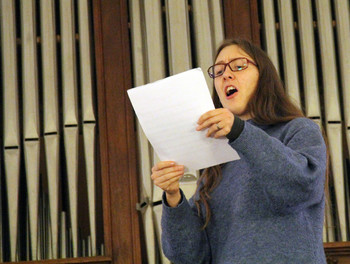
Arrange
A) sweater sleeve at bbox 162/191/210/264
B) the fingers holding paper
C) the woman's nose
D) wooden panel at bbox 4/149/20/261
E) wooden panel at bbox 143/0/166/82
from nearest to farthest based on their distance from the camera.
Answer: the fingers holding paper → sweater sleeve at bbox 162/191/210/264 → the woman's nose → wooden panel at bbox 4/149/20/261 → wooden panel at bbox 143/0/166/82

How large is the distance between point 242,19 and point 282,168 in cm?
254

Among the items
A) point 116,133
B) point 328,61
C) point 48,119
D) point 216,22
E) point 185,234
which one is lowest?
point 185,234

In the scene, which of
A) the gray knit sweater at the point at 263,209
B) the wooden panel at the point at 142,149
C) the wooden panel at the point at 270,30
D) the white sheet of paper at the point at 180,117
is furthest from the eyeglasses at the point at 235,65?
the wooden panel at the point at 270,30

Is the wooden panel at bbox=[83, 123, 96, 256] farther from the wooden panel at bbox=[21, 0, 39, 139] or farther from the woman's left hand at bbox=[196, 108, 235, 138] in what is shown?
the woman's left hand at bbox=[196, 108, 235, 138]

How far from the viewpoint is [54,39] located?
4.17 metres

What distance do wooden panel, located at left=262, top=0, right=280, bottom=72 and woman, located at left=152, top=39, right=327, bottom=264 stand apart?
1842mm

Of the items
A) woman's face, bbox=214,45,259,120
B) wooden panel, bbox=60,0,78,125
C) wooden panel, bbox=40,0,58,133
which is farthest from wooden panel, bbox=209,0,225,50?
woman's face, bbox=214,45,259,120

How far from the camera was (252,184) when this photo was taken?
2057 mm

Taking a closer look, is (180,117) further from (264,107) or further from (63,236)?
(63,236)

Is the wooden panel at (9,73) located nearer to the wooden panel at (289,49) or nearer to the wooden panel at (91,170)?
the wooden panel at (91,170)

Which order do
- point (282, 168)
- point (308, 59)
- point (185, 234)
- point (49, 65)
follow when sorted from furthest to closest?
point (308, 59) → point (49, 65) → point (185, 234) → point (282, 168)

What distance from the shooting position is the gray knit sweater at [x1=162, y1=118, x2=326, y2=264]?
185cm

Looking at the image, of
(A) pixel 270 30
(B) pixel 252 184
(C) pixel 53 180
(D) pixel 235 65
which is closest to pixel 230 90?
(D) pixel 235 65

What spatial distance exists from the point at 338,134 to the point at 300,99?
32 centimetres
